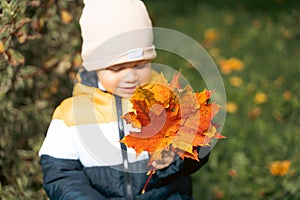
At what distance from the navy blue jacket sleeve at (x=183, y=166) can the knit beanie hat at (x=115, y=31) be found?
0.37 metres

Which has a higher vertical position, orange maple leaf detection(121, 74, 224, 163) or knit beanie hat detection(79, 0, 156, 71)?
knit beanie hat detection(79, 0, 156, 71)

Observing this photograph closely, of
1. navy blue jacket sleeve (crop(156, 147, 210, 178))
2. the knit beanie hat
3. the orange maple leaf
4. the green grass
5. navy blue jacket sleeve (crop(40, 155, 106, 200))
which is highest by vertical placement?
the knit beanie hat

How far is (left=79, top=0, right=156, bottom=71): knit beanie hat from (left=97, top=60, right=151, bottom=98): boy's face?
0.12ft

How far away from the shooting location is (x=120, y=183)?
193 centimetres

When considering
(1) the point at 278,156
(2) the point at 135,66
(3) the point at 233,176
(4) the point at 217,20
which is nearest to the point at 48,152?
(2) the point at 135,66

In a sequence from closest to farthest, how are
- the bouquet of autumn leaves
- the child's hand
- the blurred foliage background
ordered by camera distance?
1. the bouquet of autumn leaves
2. the child's hand
3. the blurred foliage background

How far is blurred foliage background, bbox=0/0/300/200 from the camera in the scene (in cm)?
241

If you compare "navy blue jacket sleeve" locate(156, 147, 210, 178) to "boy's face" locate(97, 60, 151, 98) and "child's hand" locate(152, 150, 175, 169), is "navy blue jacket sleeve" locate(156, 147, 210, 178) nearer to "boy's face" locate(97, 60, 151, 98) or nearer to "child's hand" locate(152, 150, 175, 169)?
"child's hand" locate(152, 150, 175, 169)

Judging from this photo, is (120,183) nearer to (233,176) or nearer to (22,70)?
(22,70)

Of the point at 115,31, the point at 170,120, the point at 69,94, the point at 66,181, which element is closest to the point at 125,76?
the point at 115,31

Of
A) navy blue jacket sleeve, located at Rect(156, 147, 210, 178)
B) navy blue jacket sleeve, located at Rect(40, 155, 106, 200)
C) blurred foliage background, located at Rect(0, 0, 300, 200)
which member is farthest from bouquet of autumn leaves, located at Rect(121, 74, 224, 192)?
blurred foliage background, located at Rect(0, 0, 300, 200)

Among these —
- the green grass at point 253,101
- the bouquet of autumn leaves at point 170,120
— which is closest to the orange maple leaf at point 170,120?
the bouquet of autumn leaves at point 170,120

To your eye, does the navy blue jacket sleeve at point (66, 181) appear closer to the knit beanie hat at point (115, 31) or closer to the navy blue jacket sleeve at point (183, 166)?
the navy blue jacket sleeve at point (183, 166)

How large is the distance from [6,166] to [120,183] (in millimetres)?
779
